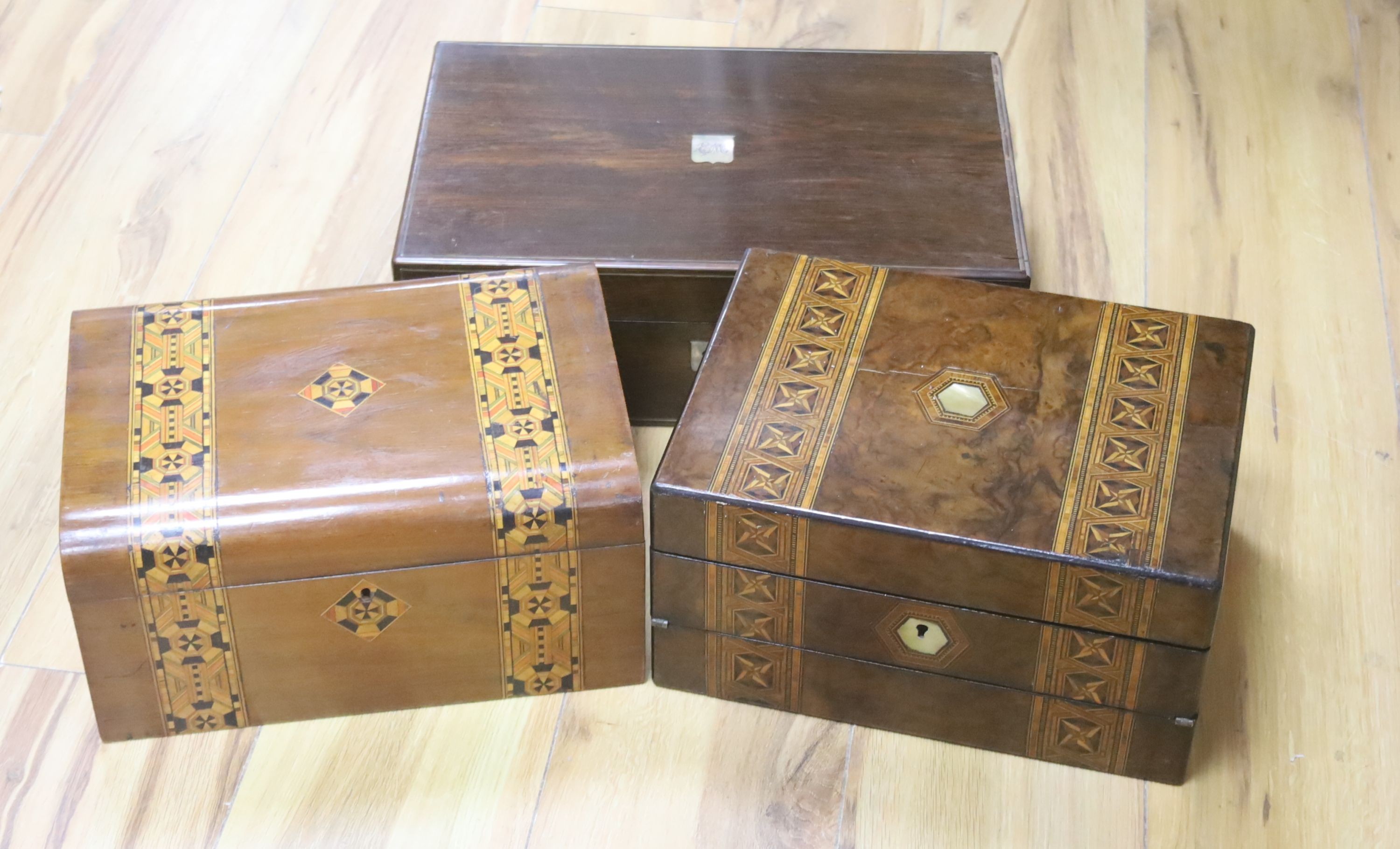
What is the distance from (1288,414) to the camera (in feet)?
5.20

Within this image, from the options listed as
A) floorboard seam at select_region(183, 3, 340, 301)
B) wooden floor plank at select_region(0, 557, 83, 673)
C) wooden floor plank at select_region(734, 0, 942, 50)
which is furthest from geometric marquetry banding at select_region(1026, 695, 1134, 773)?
wooden floor plank at select_region(734, 0, 942, 50)

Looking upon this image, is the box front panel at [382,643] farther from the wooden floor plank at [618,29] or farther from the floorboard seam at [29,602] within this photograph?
the wooden floor plank at [618,29]

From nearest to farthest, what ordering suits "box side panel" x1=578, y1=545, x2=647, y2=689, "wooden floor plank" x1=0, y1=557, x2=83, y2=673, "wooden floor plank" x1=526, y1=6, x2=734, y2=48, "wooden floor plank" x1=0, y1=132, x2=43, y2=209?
"box side panel" x1=578, y1=545, x2=647, y2=689, "wooden floor plank" x1=0, y1=557, x2=83, y2=673, "wooden floor plank" x1=0, y1=132, x2=43, y2=209, "wooden floor plank" x1=526, y1=6, x2=734, y2=48

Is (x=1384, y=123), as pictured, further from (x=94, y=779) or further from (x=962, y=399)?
(x=94, y=779)

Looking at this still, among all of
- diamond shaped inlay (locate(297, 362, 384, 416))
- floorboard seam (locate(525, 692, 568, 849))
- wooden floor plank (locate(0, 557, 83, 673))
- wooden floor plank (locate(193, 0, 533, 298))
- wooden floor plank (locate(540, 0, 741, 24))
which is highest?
wooden floor plank (locate(540, 0, 741, 24))

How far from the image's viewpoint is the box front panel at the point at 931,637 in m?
1.18

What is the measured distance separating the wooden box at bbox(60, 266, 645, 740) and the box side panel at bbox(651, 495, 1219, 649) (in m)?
0.07

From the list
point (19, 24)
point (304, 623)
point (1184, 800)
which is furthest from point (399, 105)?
point (1184, 800)

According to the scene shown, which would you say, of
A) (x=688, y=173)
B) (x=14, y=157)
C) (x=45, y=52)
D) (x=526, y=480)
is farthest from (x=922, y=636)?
(x=45, y=52)

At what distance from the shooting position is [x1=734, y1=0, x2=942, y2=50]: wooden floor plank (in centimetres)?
204

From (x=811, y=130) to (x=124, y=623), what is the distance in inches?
32.2

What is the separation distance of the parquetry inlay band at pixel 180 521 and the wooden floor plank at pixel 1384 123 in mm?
1180

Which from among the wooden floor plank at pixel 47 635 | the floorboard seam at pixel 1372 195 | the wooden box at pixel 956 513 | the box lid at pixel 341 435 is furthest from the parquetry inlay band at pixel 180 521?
the floorboard seam at pixel 1372 195

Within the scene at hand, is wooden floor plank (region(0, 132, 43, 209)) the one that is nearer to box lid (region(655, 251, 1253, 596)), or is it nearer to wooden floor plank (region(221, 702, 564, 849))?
wooden floor plank (region(221, 702, 564, 849))
